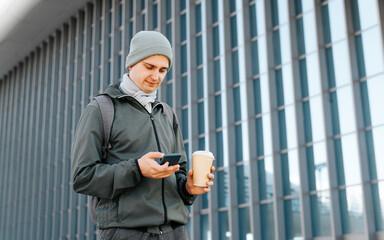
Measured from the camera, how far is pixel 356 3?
1820 centimetres

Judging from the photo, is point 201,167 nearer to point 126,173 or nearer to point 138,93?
point 126,173

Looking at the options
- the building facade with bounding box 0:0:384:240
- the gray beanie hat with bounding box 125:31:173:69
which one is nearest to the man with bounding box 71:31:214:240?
the gray beanie hat with bounding box 125:31:173:69

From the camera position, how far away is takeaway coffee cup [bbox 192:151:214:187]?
2795 millimetres

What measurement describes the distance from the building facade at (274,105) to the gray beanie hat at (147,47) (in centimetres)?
1479

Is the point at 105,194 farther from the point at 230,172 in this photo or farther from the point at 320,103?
the point at 230,172

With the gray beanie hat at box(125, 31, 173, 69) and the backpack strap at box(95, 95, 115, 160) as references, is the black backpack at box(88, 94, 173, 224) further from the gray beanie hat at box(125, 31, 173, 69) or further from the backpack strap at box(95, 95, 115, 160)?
the gray beanie hat at box(125, 31, 173, 69)

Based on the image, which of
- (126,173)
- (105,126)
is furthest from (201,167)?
(105,126)

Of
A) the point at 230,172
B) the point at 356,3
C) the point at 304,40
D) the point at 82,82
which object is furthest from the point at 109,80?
the point at 356,3

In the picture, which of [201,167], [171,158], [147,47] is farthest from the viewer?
[147,47]

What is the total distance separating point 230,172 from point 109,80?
12.2m

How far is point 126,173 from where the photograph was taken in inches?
104

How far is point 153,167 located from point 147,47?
2.48 feet

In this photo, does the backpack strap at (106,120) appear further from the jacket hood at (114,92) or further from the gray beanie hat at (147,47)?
the gray beanie hat at (147,47)

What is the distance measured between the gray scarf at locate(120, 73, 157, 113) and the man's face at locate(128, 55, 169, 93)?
3cm
